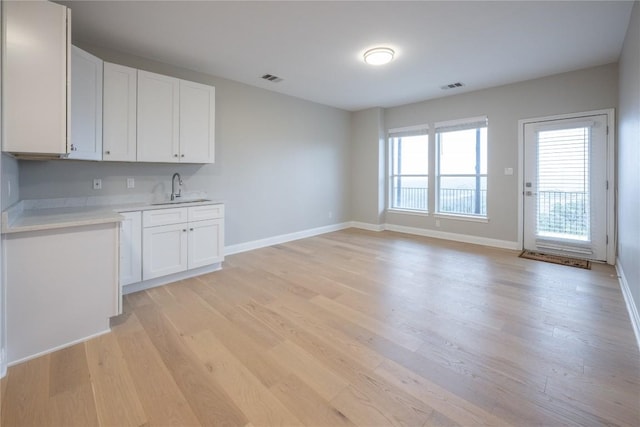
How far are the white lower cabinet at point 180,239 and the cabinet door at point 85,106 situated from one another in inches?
30.9

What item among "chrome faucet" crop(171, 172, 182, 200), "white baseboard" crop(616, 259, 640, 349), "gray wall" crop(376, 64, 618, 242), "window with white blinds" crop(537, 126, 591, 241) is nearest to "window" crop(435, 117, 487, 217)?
"gray wall" crop(376, 64, 618, 242)

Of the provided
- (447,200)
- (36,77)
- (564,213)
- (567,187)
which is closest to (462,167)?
(447,200)

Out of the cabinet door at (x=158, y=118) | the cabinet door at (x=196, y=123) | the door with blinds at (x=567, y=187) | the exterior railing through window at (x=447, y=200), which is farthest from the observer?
the exterior railing through window at (x=447, y=200)

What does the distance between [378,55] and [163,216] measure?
120 inches

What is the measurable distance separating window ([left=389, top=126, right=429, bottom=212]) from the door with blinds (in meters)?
1.72

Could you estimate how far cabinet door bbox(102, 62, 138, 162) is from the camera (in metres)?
3.00

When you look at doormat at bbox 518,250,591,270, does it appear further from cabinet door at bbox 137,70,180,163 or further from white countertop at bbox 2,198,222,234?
cabinet door at bbox 137,70,180,163

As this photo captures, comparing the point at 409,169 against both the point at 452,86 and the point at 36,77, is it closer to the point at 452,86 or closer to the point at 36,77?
the point at 452,86

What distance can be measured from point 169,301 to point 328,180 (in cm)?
408

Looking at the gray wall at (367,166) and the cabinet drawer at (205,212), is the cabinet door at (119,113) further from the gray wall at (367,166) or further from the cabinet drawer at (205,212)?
the gray wall at (367,166)

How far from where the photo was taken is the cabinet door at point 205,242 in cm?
347

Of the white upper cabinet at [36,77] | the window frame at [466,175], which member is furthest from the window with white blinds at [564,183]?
the white upper cabinet at [36,77]

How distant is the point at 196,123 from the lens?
3.67m

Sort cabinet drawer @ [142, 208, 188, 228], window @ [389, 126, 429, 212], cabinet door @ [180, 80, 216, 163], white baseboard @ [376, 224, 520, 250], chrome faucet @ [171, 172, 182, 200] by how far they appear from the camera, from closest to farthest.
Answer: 1. cabinet drawer @ [142, 208, 188, 228]
2. cabinet door @ [180, 80, 216, 163]
3. chrome faucet @ [171, 172, 182, 200]
4. white baseboard @ [376, 224, 520, 250]
5. window @ [389, 126, 429, 212]
